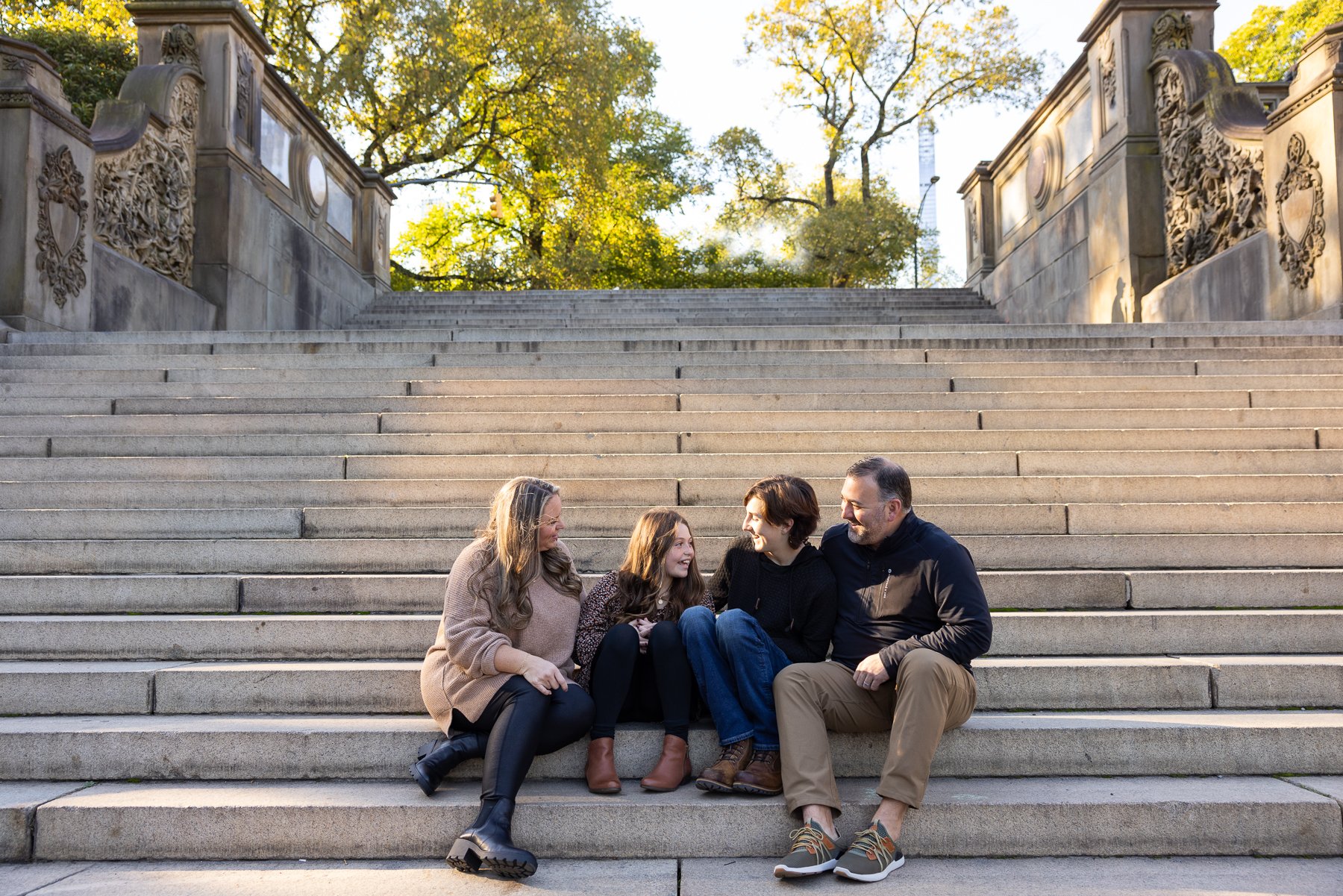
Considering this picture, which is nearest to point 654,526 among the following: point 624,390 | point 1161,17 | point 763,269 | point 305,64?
point 624,390

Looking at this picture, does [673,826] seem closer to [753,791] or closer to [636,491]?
[753,791]

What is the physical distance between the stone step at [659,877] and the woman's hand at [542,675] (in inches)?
20.1

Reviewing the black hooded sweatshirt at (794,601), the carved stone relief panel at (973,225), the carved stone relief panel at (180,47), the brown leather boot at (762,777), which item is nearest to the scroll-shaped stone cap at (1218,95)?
the carved stone relief panel at (973,225)

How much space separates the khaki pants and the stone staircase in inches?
5.4

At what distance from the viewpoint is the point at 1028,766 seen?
3.50 metres

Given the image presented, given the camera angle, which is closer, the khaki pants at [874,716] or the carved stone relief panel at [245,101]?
the khaki pants at [874,716]

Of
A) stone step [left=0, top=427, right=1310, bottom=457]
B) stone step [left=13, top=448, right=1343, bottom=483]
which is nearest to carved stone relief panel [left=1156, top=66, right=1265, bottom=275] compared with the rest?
stone step [left=0, top=427, right=1310, bottom=457]

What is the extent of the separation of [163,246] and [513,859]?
1013 cm

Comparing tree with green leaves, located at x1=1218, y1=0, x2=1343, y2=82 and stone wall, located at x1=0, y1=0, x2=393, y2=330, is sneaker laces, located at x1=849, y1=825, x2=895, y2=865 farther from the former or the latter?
tree with green leaves, located at x1=1218, y1=0, x2=1343, y2=82

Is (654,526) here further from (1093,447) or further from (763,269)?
(763,269)

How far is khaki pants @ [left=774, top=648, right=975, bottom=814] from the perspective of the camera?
3100 millimetres

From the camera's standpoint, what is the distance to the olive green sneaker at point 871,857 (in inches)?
114

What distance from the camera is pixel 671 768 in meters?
3.38

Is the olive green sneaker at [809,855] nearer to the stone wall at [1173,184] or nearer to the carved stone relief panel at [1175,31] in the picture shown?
the stone wall at [1173,184]
